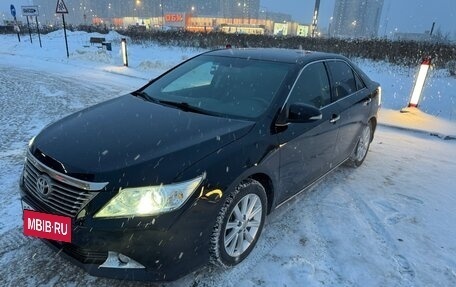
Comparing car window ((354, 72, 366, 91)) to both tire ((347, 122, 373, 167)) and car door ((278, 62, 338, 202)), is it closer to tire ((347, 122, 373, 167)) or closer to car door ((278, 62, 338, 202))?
tire ((347, 122, 373, 167))

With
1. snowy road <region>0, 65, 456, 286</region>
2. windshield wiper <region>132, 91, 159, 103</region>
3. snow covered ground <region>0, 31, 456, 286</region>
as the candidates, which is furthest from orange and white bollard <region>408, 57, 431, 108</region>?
windshield wiper <region>132, 91, 159, 103</region>

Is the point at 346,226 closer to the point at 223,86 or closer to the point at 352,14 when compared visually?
the point at 223,86

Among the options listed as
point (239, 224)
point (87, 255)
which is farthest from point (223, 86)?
point (87, 255)

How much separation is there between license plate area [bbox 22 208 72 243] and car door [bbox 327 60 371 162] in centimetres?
301

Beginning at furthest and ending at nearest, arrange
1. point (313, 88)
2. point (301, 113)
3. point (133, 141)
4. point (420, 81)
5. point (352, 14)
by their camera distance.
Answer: point (352, 14)
point (420, 81)
point (313, 88)
point (301, 113)
point (133, 141)

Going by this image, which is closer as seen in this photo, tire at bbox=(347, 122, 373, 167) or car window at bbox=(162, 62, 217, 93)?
car window at bbox=(162, 62, 217, 93)

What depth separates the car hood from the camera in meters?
2.45

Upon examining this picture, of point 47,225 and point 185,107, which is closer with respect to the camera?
point 47,225

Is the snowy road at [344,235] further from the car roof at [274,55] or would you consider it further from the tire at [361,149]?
the car roof at [274,55]

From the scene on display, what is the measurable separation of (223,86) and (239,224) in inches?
56.2

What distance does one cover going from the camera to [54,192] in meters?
2.49

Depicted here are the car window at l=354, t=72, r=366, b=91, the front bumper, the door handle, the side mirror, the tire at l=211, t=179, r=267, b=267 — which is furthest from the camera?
the car window at l=354, t=72, r=366, b=91

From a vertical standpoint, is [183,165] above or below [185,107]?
below

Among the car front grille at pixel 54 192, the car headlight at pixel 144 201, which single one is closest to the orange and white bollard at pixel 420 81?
the car headlight at pixel 144 201
